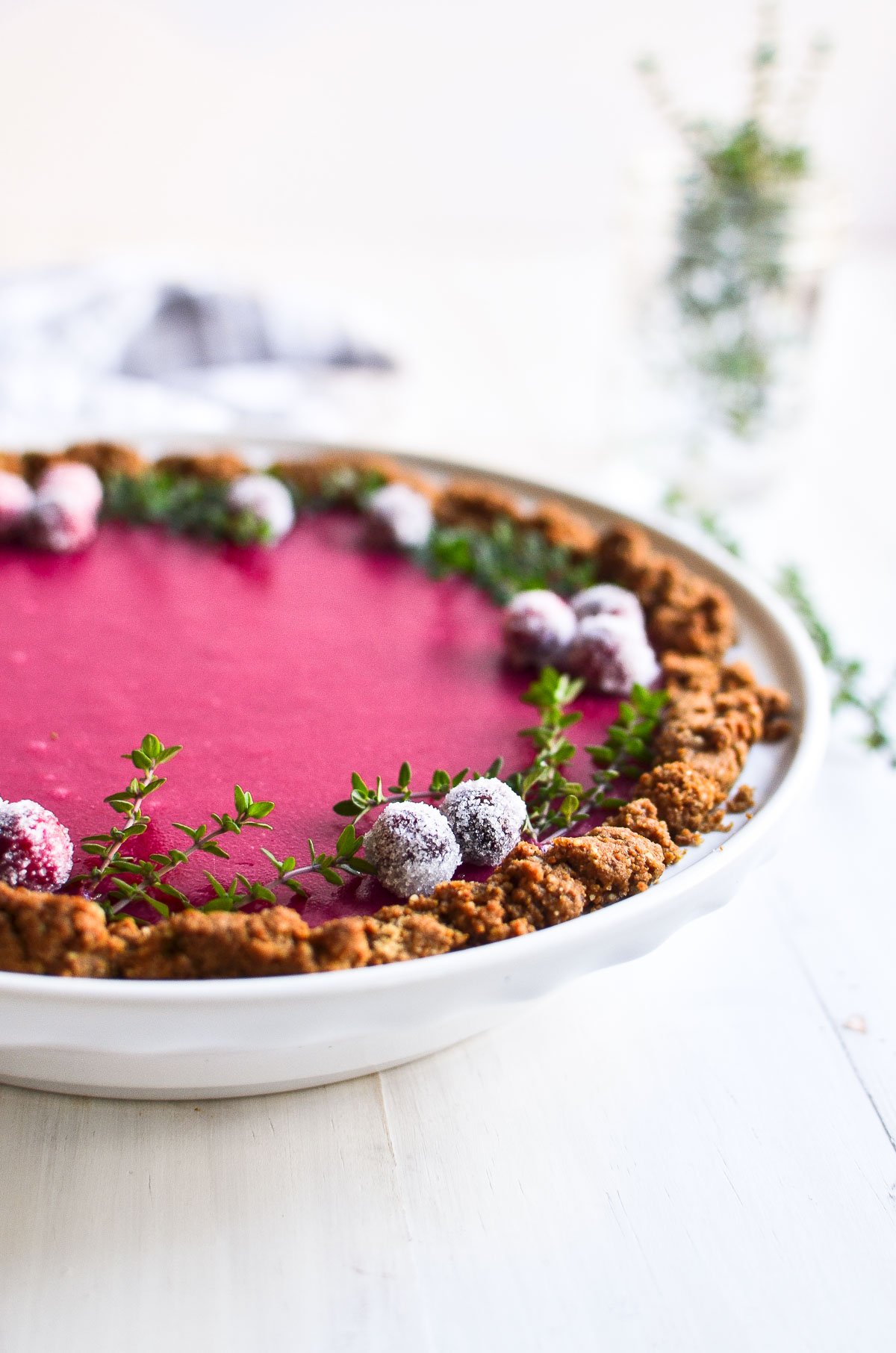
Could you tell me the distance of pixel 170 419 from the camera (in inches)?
96.2

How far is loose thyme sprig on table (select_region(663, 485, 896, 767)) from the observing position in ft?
5.41

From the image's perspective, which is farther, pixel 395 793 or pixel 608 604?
pixel 608 604

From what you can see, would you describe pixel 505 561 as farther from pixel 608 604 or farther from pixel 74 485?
pixel 74 485

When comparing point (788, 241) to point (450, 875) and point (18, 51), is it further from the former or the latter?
point (18, 51)

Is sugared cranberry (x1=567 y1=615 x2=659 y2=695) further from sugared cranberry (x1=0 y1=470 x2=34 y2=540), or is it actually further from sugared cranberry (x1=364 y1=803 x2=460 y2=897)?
sugared cranberry (x1=0 y1=470 x2=34 y2=540)

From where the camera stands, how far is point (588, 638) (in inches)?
60.3

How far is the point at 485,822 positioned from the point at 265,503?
890mm

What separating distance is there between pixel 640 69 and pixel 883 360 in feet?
4.45

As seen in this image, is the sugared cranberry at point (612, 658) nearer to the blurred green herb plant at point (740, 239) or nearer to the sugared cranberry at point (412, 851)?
the sugared cranberry at point (412, 851)

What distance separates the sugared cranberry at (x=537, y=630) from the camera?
157cm

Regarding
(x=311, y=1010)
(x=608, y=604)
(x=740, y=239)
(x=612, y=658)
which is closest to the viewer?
(x=311, y=1010)

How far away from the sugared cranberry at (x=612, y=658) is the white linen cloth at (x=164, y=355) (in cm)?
88

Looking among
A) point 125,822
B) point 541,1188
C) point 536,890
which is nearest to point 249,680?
point 125,822

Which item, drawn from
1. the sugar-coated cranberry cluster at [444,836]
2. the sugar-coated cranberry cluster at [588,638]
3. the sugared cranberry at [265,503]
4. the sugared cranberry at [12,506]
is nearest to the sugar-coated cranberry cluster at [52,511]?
the sugared cranberry at [12,506]
